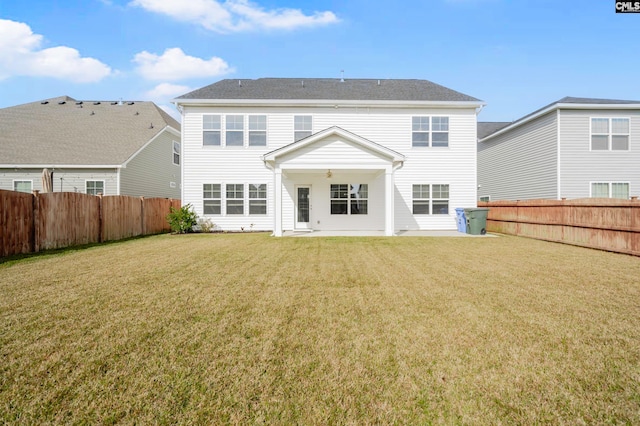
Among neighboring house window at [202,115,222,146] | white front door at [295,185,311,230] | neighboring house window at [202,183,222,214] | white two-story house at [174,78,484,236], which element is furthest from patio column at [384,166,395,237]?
neighboring house window at [202,115,222,146]

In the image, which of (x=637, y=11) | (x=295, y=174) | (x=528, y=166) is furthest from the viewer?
(x=528, y=166)

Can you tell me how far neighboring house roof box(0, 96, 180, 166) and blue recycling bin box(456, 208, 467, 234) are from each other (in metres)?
17.9

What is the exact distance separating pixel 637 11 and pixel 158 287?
13265 mm

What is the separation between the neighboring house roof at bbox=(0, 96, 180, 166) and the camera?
17359 mm

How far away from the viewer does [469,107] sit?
1612cm

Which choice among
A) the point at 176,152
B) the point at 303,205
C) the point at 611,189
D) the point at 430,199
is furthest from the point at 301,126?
the point at 611,189

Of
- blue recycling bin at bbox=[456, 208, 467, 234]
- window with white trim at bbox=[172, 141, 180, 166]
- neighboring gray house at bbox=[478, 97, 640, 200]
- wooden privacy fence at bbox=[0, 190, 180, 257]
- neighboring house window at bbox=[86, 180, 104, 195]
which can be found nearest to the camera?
wooden privacy fence at bbox=[0, 190, 180, 257]

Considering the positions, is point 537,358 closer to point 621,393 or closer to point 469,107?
point 621,393

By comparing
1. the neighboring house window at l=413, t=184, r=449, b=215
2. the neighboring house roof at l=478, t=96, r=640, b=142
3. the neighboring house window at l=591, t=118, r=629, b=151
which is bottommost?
the neighboring house window at l=413, t=184, r=449, b=215

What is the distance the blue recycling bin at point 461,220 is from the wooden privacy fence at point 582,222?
2078mm

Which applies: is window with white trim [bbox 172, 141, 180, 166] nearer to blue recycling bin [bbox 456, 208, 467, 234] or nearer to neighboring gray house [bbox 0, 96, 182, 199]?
neighboring gray house [bbox 0, 96, 182, 199]

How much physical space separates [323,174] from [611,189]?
14755 mm

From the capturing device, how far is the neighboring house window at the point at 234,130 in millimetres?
16031

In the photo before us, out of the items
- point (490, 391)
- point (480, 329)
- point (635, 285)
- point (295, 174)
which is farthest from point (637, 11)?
point (295, 174)
